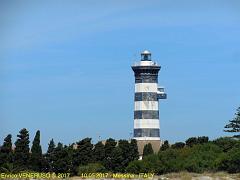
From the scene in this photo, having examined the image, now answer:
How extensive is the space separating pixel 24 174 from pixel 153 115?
83.5ft

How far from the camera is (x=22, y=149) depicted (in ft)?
188

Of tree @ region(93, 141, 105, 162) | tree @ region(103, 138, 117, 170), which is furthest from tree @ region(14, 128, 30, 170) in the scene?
tree @ region(103, 138, 117, 170)

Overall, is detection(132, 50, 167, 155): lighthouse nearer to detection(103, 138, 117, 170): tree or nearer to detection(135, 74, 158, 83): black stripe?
detection(135, 74, 158, 83): black stripe

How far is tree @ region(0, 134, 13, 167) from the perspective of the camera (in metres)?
55.7

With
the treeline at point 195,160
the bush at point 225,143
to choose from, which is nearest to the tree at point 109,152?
the treeline at point 195,160

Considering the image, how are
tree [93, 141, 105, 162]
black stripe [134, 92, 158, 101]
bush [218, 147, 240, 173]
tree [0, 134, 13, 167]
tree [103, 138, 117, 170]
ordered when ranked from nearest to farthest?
bush [218, 147, 240, 173], tree [0, 134, 13, 167], tree [103, 138, 117, 170], tree [93, 141, 105, 162], black stripe [134, 92, 158, 101]

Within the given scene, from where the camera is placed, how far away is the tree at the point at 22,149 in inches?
2222

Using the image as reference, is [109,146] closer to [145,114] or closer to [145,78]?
[145,114]

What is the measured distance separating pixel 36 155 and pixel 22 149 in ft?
4.82

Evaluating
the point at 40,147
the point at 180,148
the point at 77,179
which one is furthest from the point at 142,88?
the point at 77,179

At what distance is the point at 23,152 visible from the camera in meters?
57.2

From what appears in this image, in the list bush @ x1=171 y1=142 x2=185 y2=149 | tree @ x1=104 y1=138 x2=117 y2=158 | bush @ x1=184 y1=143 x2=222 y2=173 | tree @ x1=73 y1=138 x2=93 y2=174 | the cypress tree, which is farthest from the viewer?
bush @ x1=171 y1=142 x2=185 y2=149

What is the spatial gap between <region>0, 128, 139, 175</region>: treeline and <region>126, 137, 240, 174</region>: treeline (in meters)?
2.53

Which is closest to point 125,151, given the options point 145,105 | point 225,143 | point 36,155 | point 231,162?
point 36,155
